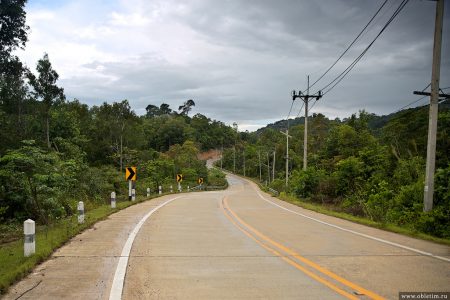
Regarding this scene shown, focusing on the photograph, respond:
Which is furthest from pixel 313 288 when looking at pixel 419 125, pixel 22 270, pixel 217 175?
pixel 217 175

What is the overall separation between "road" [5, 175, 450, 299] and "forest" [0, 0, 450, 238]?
4.20 metres

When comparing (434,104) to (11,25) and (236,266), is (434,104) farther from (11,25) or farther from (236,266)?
(11,25)

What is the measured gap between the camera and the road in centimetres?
554

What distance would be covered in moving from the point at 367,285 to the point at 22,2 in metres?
34.5

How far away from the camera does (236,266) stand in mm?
6996

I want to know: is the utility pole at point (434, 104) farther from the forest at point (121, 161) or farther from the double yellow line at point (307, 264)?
the double yellow line at point (307, 264)

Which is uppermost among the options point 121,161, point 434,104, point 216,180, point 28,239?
point 434,104

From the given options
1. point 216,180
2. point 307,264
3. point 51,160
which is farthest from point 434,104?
point 216,180

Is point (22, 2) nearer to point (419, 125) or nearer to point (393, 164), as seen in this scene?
point (393, 164)

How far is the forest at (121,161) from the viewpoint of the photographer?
15.7m

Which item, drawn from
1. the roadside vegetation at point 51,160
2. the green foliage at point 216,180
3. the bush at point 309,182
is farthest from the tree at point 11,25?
the green foliage at point 216,180

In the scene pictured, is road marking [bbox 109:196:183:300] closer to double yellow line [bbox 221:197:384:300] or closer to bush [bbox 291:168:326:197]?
double yellow line [bbox 221:197:384:300]

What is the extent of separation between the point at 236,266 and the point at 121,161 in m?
54.2

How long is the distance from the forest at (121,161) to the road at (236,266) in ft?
13.8
